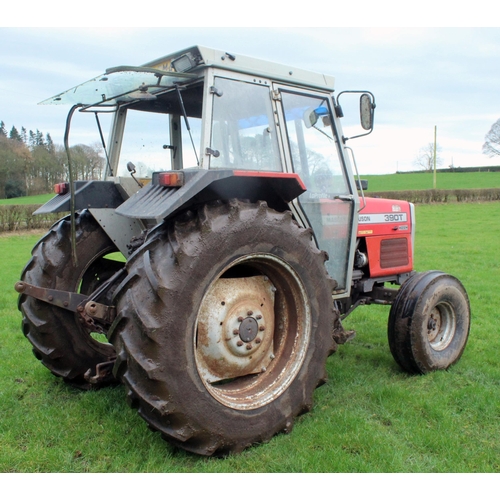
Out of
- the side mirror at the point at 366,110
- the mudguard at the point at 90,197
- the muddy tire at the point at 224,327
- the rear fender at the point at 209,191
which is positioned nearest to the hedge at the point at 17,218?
the mudguard at the point at 90,197

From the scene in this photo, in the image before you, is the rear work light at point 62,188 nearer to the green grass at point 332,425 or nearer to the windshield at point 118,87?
the windshield at point 118,87

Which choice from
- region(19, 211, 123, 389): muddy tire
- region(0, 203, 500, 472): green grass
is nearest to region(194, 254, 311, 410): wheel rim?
region(0, 203, 500, 472): green grass

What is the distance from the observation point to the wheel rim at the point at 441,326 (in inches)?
182

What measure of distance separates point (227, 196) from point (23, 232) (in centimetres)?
1688

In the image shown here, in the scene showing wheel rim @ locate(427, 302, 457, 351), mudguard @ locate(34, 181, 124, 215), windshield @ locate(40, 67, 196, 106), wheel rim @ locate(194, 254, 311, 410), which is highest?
windshield @ locate(40, 67, 196, 106)

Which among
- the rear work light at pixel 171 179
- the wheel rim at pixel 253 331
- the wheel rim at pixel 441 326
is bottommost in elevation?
the wheel rim at pixel 441 326

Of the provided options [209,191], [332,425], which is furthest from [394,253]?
[209,191]

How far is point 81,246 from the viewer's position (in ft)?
12.6

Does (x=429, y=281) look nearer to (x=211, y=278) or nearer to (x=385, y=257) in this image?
(x=385, y=257)

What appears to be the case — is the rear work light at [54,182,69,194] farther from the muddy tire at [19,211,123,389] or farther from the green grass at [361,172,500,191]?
the green grass at [361,172,500,191]

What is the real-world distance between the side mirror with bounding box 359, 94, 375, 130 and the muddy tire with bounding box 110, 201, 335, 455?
127 cm

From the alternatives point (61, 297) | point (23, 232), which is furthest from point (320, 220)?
point (23, 232)

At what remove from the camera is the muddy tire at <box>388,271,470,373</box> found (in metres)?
4.29

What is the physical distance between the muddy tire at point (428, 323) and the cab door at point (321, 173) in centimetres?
56
